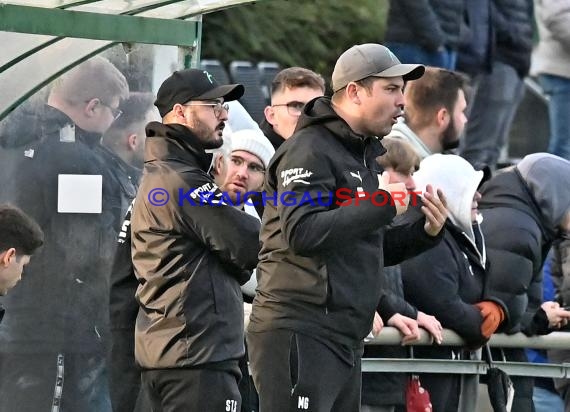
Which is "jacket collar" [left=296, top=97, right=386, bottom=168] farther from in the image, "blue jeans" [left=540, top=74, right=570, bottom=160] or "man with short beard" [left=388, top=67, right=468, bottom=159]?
"blue jeans" [left=540, top=74, right=570, bottom=160]

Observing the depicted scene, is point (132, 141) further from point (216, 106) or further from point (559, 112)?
point (559, 112)

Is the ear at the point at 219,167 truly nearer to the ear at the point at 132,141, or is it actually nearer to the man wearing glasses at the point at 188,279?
the ear at the point at 132,141

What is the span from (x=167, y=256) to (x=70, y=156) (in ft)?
5.89

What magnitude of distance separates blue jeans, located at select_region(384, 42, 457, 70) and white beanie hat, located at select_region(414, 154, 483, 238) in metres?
3.79

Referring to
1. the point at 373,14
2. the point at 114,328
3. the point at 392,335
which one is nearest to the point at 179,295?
the point at 114,328

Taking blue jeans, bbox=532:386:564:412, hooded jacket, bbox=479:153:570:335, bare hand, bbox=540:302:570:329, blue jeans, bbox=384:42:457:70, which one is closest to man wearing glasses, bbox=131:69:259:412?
hooded jacket, bbox=479:153:570:335

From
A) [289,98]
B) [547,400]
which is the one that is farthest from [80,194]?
[547,400]

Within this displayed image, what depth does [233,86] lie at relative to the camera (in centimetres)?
779

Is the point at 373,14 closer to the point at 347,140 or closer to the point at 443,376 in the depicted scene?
the point at 443,376

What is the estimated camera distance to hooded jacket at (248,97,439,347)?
22.2 feet

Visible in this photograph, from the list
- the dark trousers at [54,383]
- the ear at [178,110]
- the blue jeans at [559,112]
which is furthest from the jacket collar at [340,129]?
the blue jeans at [559,112]

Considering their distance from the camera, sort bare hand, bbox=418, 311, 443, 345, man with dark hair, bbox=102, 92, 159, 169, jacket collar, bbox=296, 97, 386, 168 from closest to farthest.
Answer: jacket collar, bbox=296, 97, 386, 168 → bare hand, bbox=418, 311, 443, 345 → man with dark hair, bbox=102, 92, 159, 169

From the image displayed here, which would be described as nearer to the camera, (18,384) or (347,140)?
(347,140)

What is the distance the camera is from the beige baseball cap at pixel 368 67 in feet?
23.6
